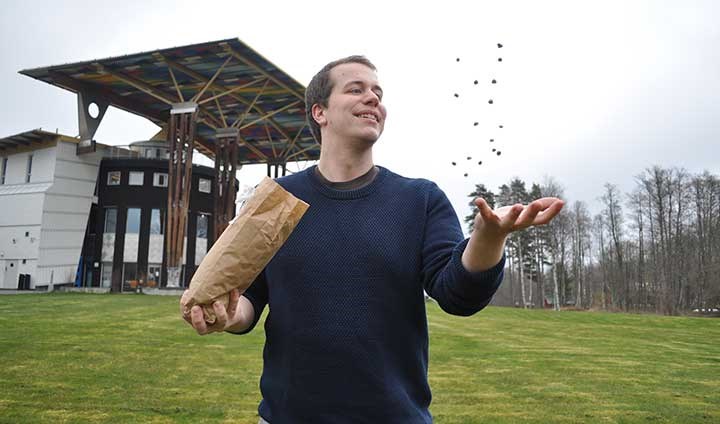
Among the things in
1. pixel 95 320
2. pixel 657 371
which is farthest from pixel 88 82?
pixel 657 371

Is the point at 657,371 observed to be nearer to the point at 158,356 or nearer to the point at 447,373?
the point at 447,373

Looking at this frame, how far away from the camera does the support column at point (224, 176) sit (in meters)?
34.2

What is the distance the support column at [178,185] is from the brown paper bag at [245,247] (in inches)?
1102

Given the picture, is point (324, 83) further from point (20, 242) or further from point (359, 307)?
point (20, 242)

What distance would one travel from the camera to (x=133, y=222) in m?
34.8

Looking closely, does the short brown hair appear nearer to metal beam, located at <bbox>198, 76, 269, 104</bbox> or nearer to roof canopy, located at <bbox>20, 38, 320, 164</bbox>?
roof canopy, located at <bbox>20, 38, 320, 164</bbox>

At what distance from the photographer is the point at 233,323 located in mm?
1983

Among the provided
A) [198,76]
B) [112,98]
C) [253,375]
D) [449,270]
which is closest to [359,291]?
[449,270]

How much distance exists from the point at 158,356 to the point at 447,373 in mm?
4919

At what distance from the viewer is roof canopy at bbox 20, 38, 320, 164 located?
26.7m

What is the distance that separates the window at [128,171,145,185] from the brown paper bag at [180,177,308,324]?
36.5 m

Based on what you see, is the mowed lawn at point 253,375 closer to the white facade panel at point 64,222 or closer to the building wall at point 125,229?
the white facade panel at point 64,222

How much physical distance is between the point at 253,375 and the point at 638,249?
4907 cm

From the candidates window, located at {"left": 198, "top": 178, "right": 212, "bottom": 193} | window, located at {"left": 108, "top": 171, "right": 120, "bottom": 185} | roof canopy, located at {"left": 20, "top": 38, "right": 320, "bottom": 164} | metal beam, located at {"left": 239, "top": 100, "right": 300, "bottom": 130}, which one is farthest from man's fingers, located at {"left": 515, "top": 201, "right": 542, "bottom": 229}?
window, located at {"left": 198, "top": 178, "right": 212, "bottom": 193}
